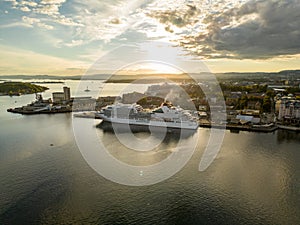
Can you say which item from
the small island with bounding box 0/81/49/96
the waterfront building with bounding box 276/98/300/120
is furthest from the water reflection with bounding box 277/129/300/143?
the small island with bounding box 0/81/49/96

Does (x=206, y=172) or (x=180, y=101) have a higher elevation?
(x=180, y=101)

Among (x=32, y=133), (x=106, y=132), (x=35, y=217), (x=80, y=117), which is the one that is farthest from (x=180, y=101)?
(x=35, y=217)

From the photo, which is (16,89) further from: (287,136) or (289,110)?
(287,136)

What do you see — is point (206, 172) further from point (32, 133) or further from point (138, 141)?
point (32, 133)

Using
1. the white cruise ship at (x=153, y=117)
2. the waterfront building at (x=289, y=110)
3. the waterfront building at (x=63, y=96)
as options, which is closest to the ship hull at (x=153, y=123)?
the white cruise ship at (x=153, y=117)

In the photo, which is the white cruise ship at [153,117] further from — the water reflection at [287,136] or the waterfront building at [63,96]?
the waterfront building at [63,96]

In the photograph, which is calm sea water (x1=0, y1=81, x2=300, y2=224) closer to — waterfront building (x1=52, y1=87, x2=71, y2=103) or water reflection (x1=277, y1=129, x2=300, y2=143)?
water reflection (x1=277, y1=129, x2=300, y2=143)
